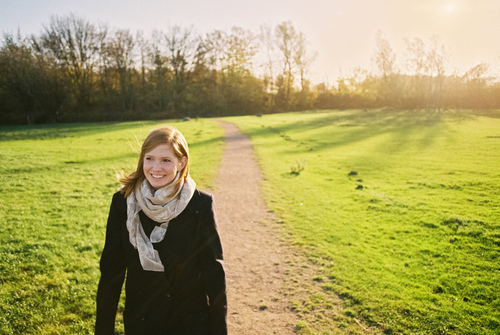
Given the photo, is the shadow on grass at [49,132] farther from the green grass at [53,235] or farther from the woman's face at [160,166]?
the woman's face at [160,166]

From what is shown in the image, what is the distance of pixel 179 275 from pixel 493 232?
8.11 meters

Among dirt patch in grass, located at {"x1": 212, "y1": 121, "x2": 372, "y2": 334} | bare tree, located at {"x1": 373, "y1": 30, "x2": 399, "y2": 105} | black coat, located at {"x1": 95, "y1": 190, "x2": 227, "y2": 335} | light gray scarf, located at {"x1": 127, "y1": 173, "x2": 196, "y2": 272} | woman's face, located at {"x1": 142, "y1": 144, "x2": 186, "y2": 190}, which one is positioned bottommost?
dirt patch in grass, located at {"x1": 212, "y1": 121, "x2": 372, "y2": 334}

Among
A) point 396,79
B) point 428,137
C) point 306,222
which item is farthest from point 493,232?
point 396,79

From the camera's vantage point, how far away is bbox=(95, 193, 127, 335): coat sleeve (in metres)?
2.41

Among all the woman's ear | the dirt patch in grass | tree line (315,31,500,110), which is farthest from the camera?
tree line (315,31,500,110)

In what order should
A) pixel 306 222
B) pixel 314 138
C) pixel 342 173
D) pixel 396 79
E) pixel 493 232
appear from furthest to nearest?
pixel 396 79 → pixel 314 138 → pixel 342 173 → pixel 306 222 → pixel 493 232

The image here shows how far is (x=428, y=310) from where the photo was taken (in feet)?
14.9

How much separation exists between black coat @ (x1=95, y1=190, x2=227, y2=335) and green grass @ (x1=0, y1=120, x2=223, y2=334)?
1.03m

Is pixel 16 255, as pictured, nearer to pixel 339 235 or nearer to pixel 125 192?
pixel 125 192

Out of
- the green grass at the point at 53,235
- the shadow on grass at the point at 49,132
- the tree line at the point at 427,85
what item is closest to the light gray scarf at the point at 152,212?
the green grass at the point at 53,235

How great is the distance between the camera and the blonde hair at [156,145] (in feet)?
8.01

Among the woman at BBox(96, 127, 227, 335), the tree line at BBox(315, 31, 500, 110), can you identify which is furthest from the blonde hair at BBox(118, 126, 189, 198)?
the tree line at BBox(315, 31, 500, 110)

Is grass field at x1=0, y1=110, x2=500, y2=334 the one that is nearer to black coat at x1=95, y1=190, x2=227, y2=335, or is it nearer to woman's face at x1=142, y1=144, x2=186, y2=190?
woman's face at x1=142, y1=144, x2=186, y2=190

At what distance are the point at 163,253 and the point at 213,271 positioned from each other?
459 mm
